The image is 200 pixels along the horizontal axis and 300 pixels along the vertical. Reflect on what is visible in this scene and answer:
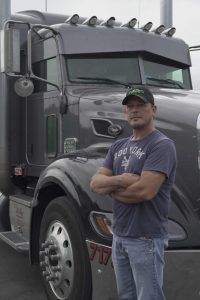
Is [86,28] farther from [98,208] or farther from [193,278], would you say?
[193,278]

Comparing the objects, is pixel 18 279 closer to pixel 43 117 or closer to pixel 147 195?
pixel 43 117

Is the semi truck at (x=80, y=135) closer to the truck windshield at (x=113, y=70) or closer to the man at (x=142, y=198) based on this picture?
the truck windshield at (x=113, y=70)

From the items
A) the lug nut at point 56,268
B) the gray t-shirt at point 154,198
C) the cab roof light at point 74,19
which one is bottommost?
the lug nut at point 56,268

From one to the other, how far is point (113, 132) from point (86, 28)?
A: 144 centimetres

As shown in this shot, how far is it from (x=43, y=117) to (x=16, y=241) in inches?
52.0

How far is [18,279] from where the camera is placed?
5094 mm

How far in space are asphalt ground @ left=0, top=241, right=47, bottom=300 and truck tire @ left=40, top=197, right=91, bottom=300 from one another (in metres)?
0.65

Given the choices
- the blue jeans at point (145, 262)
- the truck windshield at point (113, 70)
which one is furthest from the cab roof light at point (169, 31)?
the blue jeans at point (145, 262)

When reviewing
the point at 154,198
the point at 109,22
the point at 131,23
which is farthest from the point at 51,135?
the point at 154,198

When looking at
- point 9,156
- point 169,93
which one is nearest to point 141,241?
point 169,93

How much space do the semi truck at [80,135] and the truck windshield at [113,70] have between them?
1cm

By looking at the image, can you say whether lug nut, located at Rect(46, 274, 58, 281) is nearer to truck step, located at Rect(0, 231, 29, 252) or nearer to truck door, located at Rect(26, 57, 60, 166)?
truck step, located at Rect(0, 231, 29, 252)

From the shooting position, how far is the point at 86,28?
498 cm

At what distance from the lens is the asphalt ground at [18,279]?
4590 millimetres
